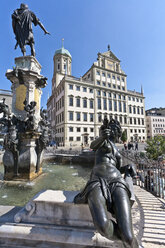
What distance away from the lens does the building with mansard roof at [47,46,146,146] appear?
3659 cm

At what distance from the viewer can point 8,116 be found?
227 inches

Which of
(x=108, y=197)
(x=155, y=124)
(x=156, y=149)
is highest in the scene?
(x=155, y=124)

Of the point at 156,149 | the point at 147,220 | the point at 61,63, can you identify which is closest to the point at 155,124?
the point at 61,63

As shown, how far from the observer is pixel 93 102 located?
40.8m

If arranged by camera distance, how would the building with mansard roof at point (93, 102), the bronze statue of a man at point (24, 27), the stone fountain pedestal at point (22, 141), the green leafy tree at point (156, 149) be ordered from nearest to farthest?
1. the stone fountain pedestal at point (22, 141)
2. the bronze statue of a man at point (24, 27)
3. the green leafy tree at point (156, 149)
4. the building with mansard roof at point (93, 102)

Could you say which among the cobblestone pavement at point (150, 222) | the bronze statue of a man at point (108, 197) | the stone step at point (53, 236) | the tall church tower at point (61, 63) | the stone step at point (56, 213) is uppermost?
the tall church tower at point (61, 63)

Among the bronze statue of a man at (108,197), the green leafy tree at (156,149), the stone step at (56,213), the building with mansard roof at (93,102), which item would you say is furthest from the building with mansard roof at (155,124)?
the stone step at (56,213)

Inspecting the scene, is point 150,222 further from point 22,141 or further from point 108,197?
point 22,141

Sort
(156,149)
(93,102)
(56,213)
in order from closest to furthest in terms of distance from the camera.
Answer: (56,213) → (156,149) → (93,102)

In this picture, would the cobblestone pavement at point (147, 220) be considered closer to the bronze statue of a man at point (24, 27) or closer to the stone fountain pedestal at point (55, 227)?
the stone fountain pedestal at point (55, 227)

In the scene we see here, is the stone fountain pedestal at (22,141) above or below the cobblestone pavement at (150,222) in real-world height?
above

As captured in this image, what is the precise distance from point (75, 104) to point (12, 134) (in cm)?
3258

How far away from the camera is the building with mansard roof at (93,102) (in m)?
36.6

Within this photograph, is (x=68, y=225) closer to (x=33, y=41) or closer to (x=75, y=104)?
(x=33, y=41)
